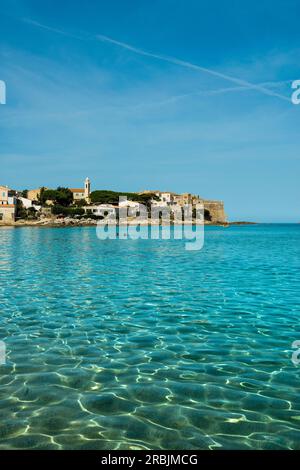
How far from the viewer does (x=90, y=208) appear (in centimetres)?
13388

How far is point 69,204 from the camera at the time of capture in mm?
139625

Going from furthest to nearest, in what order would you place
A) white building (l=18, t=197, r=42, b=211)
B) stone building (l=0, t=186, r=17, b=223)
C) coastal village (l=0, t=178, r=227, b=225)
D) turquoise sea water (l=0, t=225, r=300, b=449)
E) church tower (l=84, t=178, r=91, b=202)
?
church tower (l=84, t=178, r=91, b=202)
white building (l=18, t=197, r=42, b=211)
coastal village (l=0, t=178, r=227, b=225)
stone building (l=0, t=186, r=17, b=223)
turquoise sea water (l=0, t=225, r=300, b=449)

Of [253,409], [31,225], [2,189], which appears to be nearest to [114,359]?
[253,409]

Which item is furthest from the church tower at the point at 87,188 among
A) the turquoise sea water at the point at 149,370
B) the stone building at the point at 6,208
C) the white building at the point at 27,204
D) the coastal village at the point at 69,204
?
the turquoise sea water at the point at 149,370

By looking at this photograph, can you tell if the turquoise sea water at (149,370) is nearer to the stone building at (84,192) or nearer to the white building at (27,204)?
the white building at (27,204)

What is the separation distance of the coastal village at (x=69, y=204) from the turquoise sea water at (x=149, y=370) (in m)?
102

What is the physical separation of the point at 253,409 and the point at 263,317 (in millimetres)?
6131

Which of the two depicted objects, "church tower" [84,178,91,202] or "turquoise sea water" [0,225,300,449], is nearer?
"turquoise sea water" [0,225,300,449]

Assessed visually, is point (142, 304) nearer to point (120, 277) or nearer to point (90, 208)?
point (120, 277)

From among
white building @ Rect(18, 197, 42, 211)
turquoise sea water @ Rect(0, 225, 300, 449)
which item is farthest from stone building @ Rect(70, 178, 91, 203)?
turquoise sea water @ Rect(0, 225, 300, 449)

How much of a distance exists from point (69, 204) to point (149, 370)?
135m

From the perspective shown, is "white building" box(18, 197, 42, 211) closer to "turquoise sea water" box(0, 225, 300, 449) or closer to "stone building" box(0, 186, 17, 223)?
"stone building" box(0, 186, 17, 223)

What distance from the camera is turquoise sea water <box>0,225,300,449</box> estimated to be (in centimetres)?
574

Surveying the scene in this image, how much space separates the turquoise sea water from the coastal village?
334 feet
